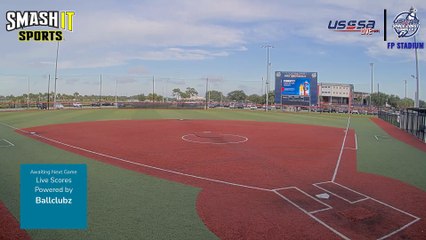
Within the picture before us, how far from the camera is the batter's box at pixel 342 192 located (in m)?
9.42

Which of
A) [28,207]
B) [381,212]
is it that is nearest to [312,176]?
[381,212]

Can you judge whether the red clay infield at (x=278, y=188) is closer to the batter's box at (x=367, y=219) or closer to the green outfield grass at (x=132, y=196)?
the batter's box at (x=367, y=219)

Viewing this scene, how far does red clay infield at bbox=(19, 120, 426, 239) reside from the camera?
7.27 metres

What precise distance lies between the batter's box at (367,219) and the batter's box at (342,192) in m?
0.43

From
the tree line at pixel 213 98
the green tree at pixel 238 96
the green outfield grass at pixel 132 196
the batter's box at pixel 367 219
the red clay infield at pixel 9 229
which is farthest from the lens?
the green tree at pixel 238 96

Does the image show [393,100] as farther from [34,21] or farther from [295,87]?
[34,21]

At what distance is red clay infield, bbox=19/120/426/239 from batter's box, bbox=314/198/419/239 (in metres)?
0.02

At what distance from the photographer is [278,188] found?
10.3 meters

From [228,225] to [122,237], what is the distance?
2401 millimetres

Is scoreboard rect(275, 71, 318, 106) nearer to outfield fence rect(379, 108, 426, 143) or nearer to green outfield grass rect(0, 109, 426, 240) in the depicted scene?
outfield fence rect(379, 108, 426, 143)

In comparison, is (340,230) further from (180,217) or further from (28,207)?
(28,207)

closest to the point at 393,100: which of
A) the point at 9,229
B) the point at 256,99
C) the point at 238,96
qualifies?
the point at 256,99

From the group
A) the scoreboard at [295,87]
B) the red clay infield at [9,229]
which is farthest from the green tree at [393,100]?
the red clay infield at [9,229]

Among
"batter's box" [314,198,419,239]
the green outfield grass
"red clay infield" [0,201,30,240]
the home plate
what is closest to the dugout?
the green outfield grass
